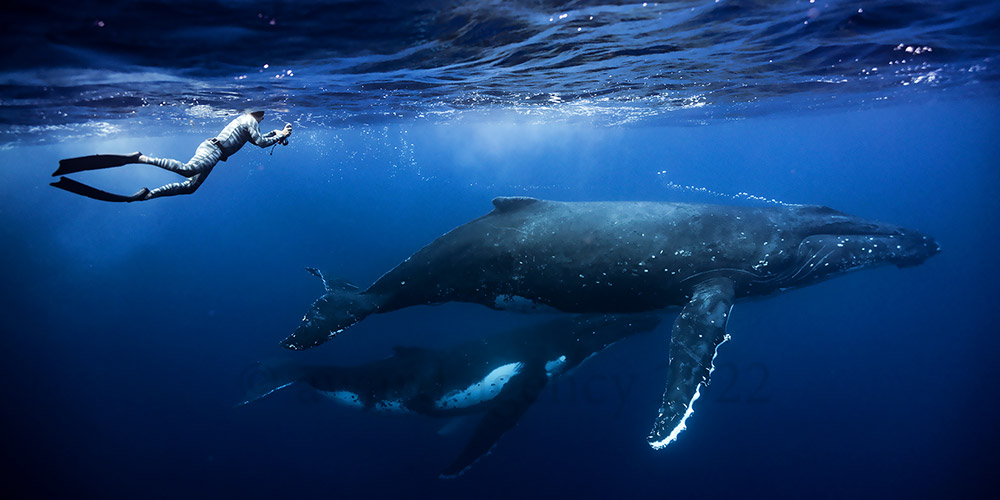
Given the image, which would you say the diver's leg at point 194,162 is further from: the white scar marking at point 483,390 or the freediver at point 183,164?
the white scar marking at point 483,390

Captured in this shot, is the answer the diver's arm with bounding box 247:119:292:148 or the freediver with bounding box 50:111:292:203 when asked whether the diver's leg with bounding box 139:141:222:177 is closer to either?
the freediver with bounding box 50:111:292:203

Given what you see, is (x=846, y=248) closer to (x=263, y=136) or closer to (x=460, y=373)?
(x=460, y=373)

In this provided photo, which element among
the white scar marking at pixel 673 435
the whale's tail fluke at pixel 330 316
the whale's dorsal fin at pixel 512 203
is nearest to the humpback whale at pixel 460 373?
the whale's tail fluke at pixel 330 316

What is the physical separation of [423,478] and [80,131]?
87.5ft

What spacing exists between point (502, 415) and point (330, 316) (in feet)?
14.1

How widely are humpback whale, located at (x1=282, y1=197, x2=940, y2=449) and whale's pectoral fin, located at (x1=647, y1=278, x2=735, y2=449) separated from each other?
2.1 inches

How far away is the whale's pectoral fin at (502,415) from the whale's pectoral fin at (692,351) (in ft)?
13.0

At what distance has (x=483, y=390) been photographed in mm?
10914

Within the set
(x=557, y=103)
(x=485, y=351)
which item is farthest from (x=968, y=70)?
(x=485, y=351)

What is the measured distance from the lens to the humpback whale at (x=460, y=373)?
1080cm

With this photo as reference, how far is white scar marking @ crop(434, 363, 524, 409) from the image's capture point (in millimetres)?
10828

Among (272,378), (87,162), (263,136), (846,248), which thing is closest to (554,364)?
(846,248)

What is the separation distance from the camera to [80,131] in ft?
80.5

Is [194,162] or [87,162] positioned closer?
[87,162]
